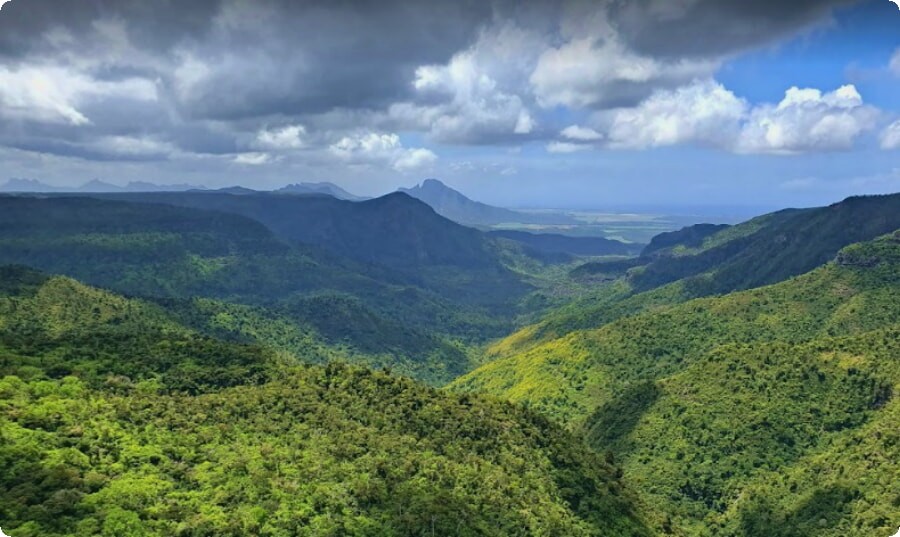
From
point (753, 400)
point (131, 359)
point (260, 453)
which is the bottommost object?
point (753, 400)

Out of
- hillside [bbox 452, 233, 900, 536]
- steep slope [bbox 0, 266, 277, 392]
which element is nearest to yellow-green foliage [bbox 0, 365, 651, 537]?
steep slope [bbox 0, 266, 277, 392]

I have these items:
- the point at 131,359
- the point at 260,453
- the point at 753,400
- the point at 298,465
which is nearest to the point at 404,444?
the point at 298,465

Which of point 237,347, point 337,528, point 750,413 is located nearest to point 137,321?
point 237,347

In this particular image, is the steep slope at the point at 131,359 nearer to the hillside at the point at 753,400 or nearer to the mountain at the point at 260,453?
the mountain at the point at 260,453

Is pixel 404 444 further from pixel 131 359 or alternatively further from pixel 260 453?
pixel 131 359

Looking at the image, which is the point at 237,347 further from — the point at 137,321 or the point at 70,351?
the point at 137,321

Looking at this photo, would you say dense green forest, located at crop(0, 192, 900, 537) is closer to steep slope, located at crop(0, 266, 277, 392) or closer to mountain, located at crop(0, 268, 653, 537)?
mountain, located at crop(0, 268, 653, 537)

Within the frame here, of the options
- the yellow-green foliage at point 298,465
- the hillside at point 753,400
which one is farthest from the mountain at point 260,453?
the hillside at point 753,400
